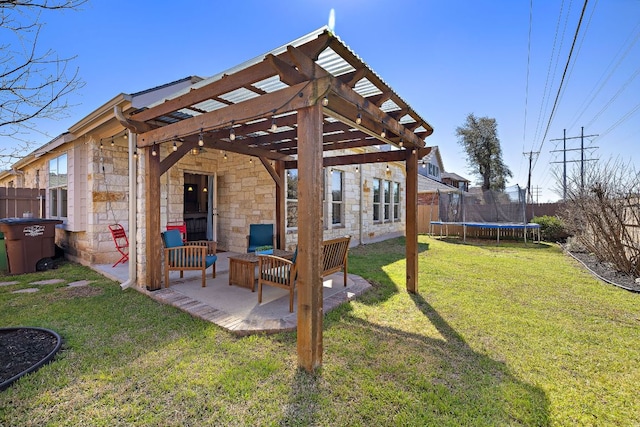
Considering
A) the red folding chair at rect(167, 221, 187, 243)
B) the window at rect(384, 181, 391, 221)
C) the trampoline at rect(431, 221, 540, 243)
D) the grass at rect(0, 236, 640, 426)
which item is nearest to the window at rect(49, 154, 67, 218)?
the red folding chair at rect(167, 221, 187, 243)

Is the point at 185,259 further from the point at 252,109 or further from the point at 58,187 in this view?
the point at 58,187

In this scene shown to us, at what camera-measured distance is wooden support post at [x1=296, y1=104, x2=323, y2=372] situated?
2426 mm

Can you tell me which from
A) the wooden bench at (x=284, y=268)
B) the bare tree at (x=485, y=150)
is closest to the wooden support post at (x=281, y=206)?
the wooden bench at (x=284, y=268)

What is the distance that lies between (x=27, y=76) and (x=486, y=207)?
1420 cm

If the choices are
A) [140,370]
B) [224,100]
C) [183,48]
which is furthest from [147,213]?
[183,48]

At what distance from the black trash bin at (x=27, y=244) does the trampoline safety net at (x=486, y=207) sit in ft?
45.4

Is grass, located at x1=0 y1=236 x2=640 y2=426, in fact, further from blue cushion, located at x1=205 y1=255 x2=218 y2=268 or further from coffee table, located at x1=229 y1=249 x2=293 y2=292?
coffee table, located at x1=229 y1=249 x2=293 y2=292

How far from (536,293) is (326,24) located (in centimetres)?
514

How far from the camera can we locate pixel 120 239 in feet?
20.6

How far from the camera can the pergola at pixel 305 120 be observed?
2.43m

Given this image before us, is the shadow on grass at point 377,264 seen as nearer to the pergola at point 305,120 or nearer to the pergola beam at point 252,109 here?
the pergola at point 305,120

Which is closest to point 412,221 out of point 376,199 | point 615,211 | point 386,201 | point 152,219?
point 152,219

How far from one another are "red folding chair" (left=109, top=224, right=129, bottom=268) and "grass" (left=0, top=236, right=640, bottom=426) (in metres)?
1.48

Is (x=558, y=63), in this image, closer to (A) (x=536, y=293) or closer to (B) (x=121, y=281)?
(A) (x=536, y=293)
